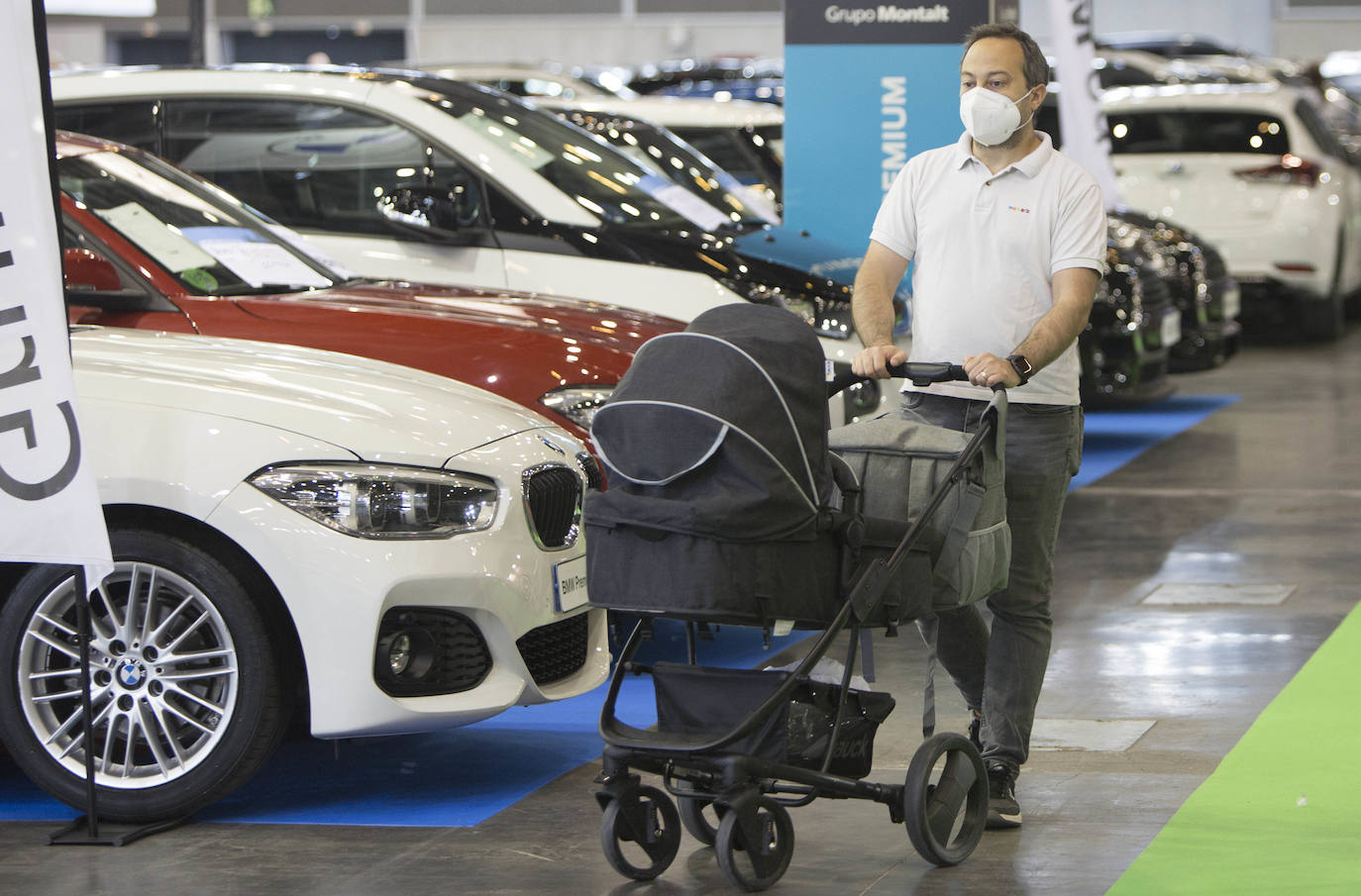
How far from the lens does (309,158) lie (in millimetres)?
8141

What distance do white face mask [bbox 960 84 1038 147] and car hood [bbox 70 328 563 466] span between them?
4.42 ft

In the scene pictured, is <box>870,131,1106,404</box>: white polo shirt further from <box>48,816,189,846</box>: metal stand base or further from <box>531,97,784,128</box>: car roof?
<box>531,97,784,128</box>: car roof

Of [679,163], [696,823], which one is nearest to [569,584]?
[696,823]

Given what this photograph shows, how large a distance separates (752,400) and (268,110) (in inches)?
196

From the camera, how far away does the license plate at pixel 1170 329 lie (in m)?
10.8

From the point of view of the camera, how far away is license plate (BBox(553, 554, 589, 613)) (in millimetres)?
4789

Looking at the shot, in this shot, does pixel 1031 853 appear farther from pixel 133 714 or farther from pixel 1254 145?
pixel 1254 145

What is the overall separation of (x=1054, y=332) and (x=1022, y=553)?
54 centimetres

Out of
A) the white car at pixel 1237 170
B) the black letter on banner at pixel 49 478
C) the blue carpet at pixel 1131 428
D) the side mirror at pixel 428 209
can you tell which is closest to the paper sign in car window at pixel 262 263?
the side mirror at pixel 428 209

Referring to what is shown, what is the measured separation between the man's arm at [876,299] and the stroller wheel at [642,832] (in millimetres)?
1012

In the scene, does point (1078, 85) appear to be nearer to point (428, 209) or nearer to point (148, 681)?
point (428, 209)

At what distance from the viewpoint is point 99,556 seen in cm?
431

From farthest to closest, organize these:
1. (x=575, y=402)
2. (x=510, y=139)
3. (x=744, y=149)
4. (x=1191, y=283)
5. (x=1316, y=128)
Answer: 1. (x=1316, y=128)
2. (x=744, y=149)
3. (x=1191, y=283)
4. (x=510, y=139)
5. (x=575, y=402)

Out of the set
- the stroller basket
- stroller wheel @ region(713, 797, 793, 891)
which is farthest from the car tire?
stroller wheel @ region(713, 797, 793, 891)
